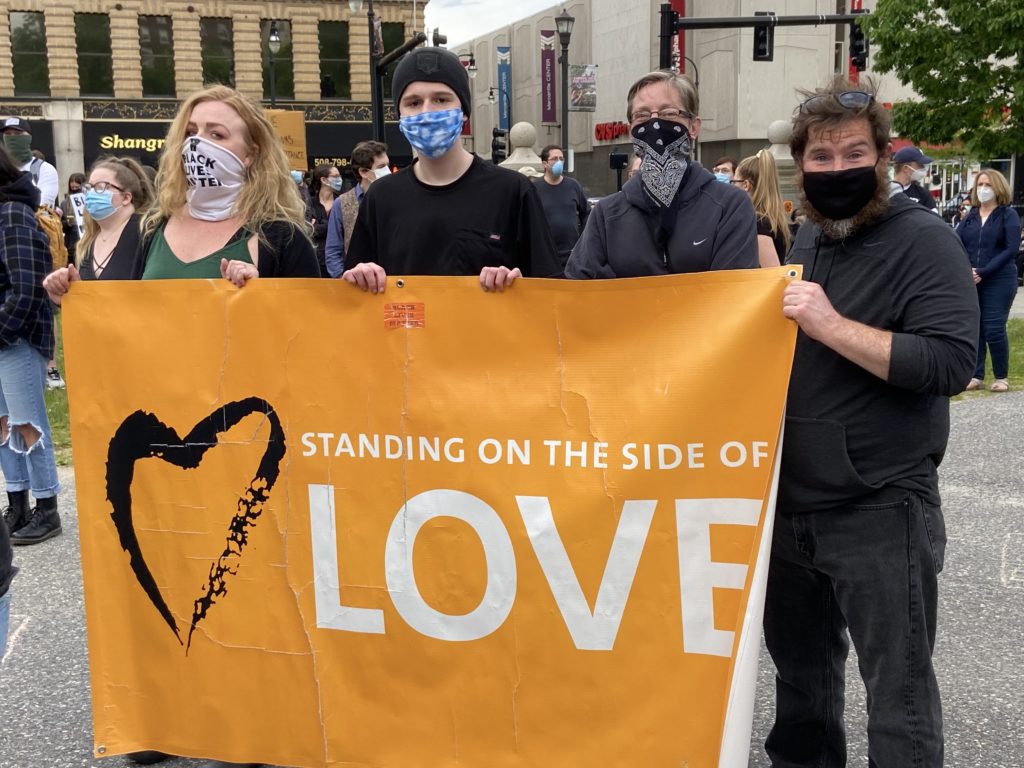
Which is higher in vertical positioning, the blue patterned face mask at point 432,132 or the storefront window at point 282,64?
the storefront window at point 282,64

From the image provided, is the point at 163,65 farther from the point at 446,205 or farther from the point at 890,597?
the point at 890,597

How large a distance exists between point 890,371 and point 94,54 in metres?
39.1

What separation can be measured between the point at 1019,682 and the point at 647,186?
2254mm

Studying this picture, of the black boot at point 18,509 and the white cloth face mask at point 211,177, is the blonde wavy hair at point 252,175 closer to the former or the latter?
the white cloth face mask at point 211,177

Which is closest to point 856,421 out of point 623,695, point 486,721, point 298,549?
point 623,695

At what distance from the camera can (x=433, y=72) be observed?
3352 millimetres

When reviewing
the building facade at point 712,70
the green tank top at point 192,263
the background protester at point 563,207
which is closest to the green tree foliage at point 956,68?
the building facade at point 712,70

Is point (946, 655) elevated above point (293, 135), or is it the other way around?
point (293, 135)

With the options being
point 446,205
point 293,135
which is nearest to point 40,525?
point 446,205

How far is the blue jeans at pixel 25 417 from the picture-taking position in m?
5.25

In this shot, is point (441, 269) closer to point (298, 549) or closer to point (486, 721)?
point (298, 549)

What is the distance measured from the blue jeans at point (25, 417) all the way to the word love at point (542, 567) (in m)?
3.00

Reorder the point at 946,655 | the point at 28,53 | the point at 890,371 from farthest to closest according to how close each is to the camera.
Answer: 1. the point at 28,53
2. the point at 946,655
3. the point at 890,371

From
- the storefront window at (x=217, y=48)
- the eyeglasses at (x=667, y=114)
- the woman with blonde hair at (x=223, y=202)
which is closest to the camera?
the eyeglasses at (x=667, y=114)
